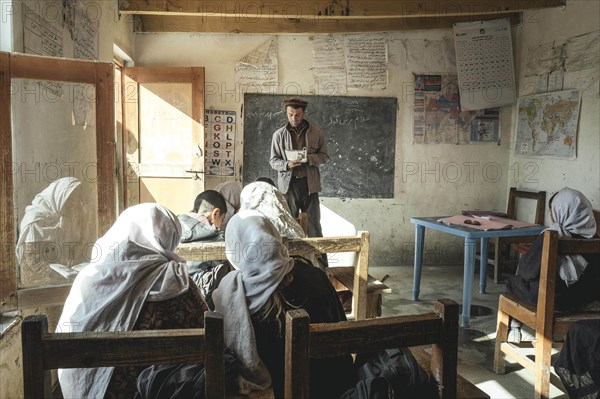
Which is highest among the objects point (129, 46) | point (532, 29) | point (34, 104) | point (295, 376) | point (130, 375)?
point (532, 29)

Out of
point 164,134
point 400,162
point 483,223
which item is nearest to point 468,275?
point 483,223

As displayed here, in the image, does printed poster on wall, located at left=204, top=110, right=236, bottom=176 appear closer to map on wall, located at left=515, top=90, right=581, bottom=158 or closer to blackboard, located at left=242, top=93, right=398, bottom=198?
blackboard, located at left=242, top=93, right=398, bottom=198

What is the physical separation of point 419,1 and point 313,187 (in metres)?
2.04

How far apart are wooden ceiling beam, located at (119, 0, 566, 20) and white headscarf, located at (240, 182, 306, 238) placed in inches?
79.9

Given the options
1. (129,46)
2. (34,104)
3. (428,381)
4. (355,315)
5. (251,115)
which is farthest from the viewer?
(251,115)

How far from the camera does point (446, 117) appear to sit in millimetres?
5566

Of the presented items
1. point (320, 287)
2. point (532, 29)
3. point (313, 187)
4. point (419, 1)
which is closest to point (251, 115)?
point (313, 187)

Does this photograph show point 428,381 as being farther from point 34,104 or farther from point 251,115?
point 251,115

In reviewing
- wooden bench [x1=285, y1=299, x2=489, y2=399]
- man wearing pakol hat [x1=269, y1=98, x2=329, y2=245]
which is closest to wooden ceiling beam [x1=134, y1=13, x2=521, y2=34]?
man wearing pakol hat [x1=269, y1=98, x2=329, y2=245]

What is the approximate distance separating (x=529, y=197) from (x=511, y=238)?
0.74 m

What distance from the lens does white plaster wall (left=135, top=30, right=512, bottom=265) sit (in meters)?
5.31

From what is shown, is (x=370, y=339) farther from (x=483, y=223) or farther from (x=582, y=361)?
(x=483, y=223)

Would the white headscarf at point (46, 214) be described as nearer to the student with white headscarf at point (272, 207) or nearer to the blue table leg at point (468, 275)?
the student with white headscarf at point (272, 207)

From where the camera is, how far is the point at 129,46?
16.1 ft
